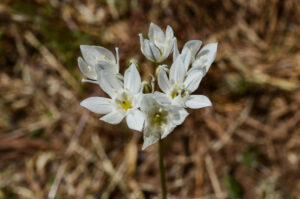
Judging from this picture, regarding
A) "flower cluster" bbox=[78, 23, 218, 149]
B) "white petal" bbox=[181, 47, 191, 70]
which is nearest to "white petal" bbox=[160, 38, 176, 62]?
"flower cluster" bbox=[78, 23, 218, 149]

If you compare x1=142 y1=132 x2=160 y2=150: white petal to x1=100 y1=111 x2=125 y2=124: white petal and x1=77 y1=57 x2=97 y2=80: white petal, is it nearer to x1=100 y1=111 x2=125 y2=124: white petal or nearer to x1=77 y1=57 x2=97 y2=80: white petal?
x1=100 y1=111 x2=125 y2=124: white petal

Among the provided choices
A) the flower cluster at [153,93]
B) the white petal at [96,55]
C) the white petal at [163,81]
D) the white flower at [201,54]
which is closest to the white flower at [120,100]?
the flower cluster at [153,93]

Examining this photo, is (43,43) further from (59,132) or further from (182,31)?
(182,31)

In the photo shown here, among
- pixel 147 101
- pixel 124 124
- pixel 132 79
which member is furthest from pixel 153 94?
pixel 124 124

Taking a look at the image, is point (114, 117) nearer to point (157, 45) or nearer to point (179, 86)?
point (179, 86)

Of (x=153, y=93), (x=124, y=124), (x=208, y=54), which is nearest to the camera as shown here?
(x=153, y=93)

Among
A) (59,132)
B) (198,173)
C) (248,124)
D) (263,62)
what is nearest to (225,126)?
(248,124)

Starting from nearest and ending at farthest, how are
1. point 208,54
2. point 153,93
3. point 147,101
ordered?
point 147,101 → point 153,93 → point 208,54
